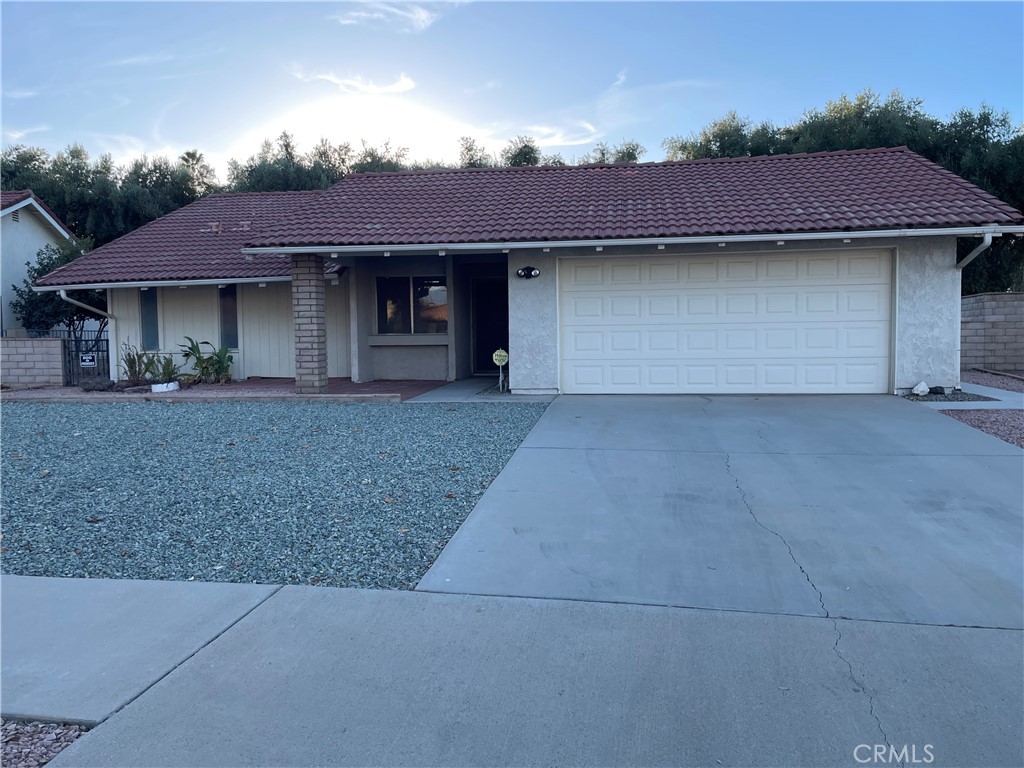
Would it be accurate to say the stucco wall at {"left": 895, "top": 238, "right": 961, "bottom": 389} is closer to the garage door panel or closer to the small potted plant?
the garage door panel

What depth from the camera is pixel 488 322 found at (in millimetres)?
19438

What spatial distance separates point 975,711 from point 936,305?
36.7ft

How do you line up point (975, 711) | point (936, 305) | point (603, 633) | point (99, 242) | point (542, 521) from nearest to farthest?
point (975, 711) → point (603, 633) → point (542, 521) → point (936, 305) → point (99, 242)

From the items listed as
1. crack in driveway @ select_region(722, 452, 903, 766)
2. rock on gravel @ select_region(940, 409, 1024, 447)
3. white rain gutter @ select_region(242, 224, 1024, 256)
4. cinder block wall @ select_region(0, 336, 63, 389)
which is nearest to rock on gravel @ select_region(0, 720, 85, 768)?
crack in driveway @ select_region(722, 452, 903, 766)

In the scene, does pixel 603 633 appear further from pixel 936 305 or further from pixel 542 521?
pixel 936 305

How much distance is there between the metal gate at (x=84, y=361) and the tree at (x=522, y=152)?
62.1 ft

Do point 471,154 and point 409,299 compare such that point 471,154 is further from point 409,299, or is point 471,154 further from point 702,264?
point 702,264

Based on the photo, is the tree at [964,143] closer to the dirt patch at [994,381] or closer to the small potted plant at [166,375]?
the dirt patch at [994,381]

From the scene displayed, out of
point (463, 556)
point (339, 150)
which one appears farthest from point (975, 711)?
point (339, 150)

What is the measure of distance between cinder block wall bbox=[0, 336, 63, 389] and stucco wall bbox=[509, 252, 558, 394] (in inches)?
453

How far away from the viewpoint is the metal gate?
61.2 ft

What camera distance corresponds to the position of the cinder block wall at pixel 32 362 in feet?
60.1

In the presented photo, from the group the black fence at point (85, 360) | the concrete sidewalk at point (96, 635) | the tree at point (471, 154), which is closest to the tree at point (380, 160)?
the tree at point (471, 154)

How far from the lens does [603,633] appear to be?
14.5 feet
